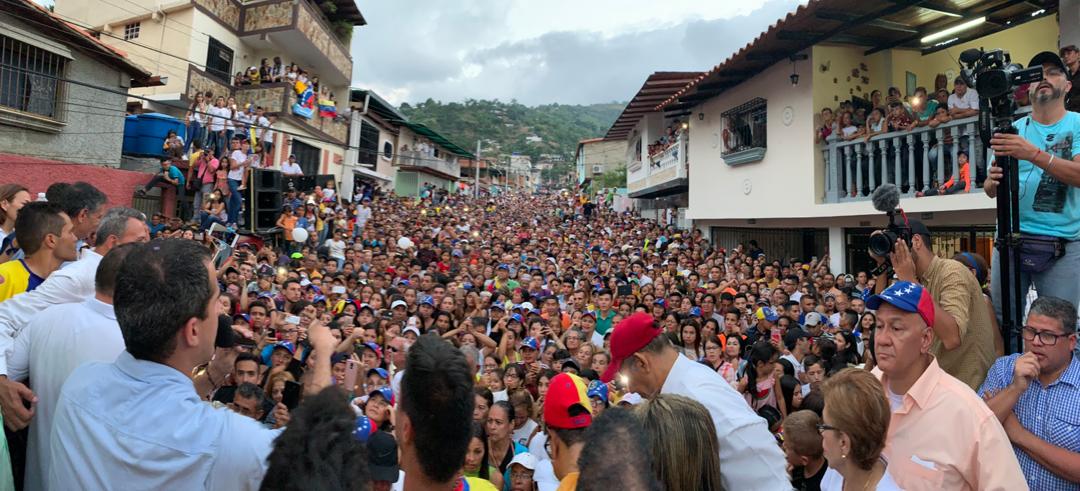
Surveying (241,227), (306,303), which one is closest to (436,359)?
(306,303)

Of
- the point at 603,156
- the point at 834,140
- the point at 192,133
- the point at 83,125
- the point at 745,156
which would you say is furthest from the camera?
the point at 603,156

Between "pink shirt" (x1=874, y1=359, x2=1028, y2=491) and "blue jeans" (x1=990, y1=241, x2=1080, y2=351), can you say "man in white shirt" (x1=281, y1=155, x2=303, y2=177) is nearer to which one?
"blue jeans" (x1=990, y1=241, x2=1080, y2=351)

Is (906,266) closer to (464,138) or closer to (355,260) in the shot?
(355,260)

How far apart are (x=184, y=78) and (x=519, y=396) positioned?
15514 millimetres

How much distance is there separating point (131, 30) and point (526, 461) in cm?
1869

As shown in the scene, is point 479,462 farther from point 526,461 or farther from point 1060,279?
point 1060,279

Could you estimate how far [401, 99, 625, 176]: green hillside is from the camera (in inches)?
3511

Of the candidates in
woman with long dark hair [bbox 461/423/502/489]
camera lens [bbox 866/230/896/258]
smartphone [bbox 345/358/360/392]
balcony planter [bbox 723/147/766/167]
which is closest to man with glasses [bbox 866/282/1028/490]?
camera lens [bbox 866/230/896/258]

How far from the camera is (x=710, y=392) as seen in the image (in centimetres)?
223

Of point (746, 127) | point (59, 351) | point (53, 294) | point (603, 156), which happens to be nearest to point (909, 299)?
point (59, 351)

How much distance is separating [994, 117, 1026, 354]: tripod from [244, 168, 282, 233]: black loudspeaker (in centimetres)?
1266

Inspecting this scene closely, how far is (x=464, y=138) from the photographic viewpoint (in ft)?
291

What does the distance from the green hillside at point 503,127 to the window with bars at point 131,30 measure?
64759 millimetres

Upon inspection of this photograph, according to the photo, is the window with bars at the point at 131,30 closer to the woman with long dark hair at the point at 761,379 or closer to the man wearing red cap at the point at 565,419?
the woman with long dark hair at the point at 761,379
